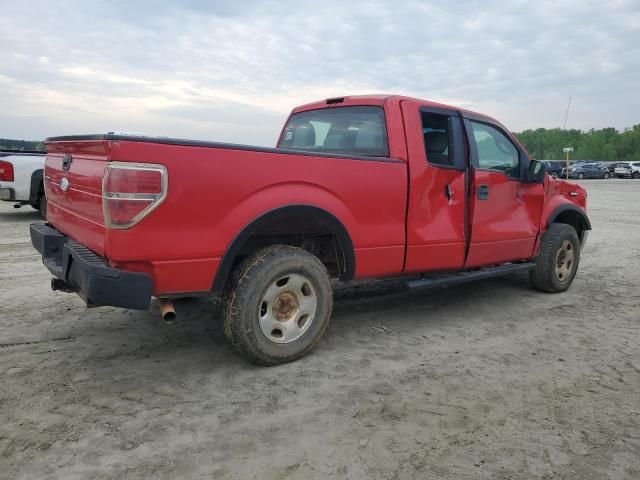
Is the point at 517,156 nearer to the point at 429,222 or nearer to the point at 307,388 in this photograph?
the point at 429,222

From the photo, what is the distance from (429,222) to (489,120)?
1514mm

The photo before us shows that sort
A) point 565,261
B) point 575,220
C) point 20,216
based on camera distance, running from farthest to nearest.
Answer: point 20,216 → point 575,220 → point 565,261

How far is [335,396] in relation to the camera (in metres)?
3.08

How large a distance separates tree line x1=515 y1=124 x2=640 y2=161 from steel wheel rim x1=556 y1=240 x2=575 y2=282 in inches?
4409

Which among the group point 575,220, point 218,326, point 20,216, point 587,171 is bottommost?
point 20,216

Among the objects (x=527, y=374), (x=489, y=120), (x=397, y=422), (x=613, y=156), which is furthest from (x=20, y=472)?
(x=613, y=156)

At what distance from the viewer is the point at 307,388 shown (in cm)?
319

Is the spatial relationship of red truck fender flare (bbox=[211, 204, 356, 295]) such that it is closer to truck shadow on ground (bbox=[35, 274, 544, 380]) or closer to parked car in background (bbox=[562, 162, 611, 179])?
truck shadow on ground (bbox=[35, 274, 544, 380])

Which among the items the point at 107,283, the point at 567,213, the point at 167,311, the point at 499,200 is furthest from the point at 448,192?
the point at 107,283

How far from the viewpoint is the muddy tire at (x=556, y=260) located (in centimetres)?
549

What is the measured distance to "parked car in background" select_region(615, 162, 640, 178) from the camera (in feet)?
153

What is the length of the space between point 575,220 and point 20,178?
9.69m

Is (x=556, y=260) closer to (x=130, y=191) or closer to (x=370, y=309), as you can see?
(x=370, y=309)

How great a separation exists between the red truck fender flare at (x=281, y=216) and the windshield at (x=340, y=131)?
2.89 feet
